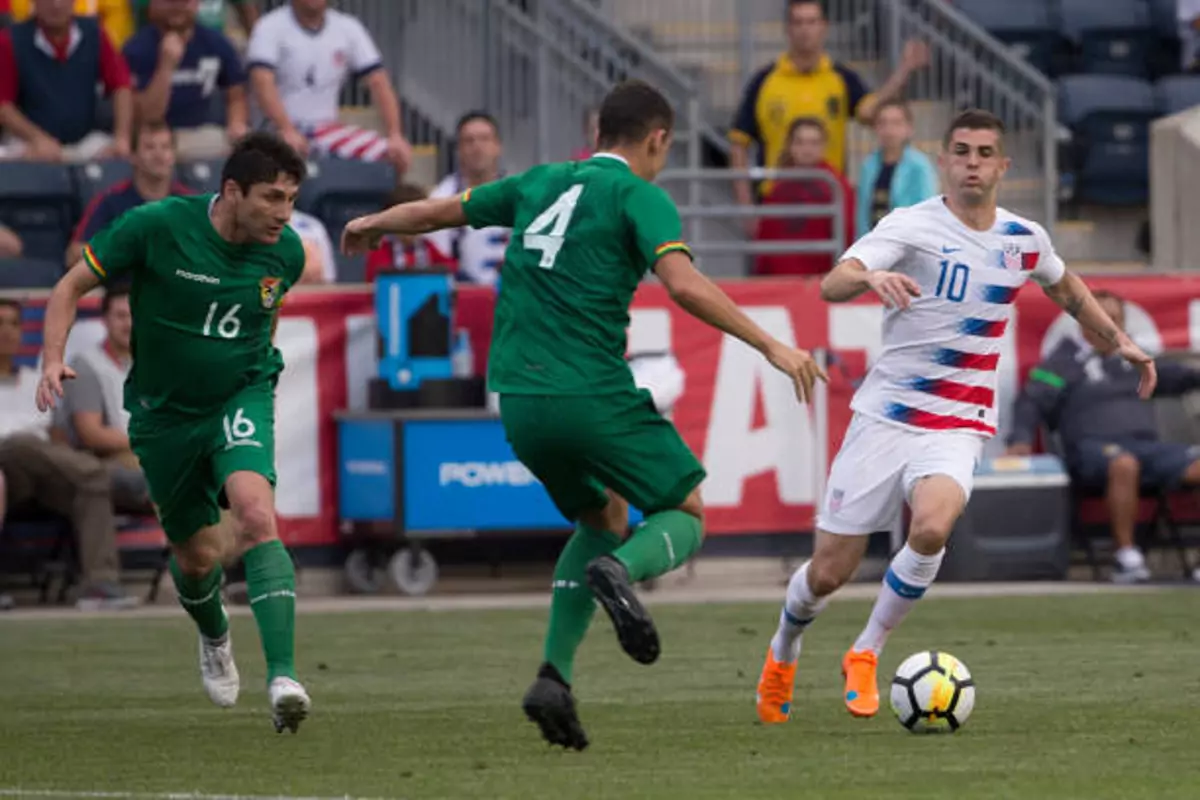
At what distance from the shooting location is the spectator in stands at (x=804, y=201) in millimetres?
17375

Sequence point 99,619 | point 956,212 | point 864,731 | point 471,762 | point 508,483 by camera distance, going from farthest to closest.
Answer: point 508,483 < point 99,619 < point 956,212 < point 864,731 < point 471,762

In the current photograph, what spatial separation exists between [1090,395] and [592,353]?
27.9 feet

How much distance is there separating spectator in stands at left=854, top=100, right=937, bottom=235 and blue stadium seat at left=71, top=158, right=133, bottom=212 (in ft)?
16.1

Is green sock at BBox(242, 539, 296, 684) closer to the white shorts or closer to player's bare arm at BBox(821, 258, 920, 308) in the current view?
the white shorts

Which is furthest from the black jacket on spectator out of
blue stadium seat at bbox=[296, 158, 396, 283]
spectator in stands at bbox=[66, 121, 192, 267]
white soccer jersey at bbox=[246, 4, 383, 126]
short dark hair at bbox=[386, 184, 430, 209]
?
spectator in stands at bbox=[66, 121, 192, 267]

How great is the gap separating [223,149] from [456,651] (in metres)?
6.18

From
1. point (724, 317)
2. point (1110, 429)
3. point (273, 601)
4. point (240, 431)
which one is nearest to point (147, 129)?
point (1110, 429)

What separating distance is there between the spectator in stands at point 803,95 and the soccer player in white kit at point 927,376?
26.9ft

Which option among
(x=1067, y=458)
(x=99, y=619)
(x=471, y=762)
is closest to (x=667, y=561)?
(x=471, y=762)

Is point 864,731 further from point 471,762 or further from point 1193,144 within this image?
point 1193,144

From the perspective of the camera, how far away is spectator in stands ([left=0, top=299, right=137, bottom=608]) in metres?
14.9

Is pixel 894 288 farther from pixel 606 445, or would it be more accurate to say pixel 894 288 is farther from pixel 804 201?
pixel 804 201

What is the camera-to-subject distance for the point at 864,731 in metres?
8.94

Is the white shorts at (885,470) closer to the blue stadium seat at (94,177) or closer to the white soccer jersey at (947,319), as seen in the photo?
the white soccer jersey at (947,319)
